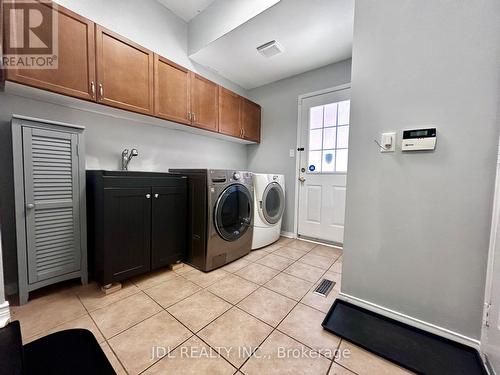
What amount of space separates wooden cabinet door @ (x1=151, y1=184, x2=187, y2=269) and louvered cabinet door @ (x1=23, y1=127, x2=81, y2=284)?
56cm

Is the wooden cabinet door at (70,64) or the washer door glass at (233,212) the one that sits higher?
the wooden cabinet door at (70,64)

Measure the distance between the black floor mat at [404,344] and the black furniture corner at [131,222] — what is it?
1475mm

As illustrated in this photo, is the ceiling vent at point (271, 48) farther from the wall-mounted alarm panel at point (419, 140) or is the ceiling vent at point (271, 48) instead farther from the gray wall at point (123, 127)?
the wall-mounted alarm panel at point (419, 140)

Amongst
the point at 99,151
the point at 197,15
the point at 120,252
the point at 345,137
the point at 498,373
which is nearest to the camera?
the point at 498,373

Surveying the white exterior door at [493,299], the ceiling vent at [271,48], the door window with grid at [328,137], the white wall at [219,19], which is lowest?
the white exterior door at [493,299]

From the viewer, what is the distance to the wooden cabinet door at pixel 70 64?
1.33 metres

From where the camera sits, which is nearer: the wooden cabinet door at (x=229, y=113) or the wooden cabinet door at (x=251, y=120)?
the wooden cabinet door at (x=229, y=113)

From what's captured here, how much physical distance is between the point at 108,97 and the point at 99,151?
1.86ft

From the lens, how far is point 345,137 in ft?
8.47

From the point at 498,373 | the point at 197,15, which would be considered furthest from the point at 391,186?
the point at 197,15

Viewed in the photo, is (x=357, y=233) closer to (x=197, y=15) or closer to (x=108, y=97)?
(x=108, y=97)

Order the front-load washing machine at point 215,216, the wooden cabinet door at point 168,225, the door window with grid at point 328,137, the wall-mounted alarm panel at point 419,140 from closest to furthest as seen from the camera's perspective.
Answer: the wall-mounted alarm panel at point 419,140
the wooden cabinet door at point 168,225
the front-load washing machine at point 215,216
the door window with grid at point 328,137

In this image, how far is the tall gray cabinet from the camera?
1.32 m

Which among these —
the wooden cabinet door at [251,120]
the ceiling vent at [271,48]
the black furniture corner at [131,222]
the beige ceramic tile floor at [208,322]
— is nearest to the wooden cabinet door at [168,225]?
the black furniture corner at [131,222]
